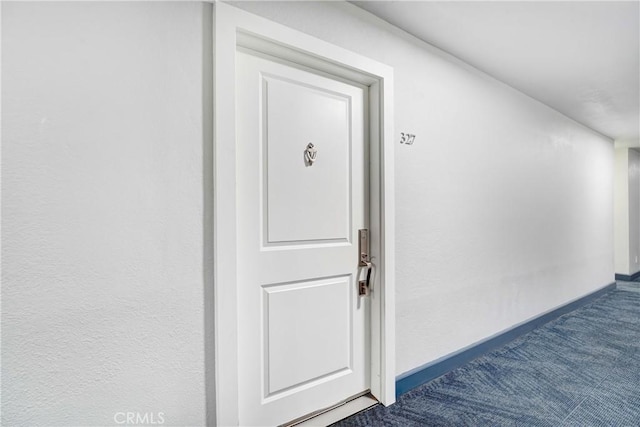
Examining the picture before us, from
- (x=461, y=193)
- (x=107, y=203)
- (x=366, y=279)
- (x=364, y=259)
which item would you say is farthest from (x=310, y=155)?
(x=461, y=193)

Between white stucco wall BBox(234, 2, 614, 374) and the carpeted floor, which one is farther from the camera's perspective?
white stucco wall BBox(234, 2, 614, 374)

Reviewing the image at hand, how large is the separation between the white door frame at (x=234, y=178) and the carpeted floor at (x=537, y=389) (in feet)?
0.89

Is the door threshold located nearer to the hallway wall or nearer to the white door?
the white door

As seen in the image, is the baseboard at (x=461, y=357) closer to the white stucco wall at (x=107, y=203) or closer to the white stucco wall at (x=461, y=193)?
the white stucco wall at (x=461, y=193)

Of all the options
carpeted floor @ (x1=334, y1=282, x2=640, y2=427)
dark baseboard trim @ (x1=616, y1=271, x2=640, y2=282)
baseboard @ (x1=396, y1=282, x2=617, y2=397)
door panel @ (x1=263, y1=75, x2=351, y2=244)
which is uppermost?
door panel @ (x1=263, y1=75, x2=351, y2=244)

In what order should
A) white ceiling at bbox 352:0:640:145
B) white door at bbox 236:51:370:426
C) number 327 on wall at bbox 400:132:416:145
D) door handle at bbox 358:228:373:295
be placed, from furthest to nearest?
number 327 on wall at bbox 400:132:416:145 → door handle at bbox 358:228:373:295 → white ceiling at bbox 352:0:640:145 → white door at bbox 236:51:370:426

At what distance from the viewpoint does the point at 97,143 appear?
4.04 feet

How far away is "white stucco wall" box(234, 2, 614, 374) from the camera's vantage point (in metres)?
2.18

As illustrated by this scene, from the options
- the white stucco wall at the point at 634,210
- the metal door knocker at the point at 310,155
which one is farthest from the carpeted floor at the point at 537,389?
the white stucco wall at the point at 634,210

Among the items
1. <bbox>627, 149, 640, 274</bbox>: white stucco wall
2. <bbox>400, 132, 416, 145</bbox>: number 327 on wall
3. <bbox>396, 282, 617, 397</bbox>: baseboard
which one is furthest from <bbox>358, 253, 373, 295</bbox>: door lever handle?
<bbox>627, 149, 640, 274</bbox>: white stucco wall

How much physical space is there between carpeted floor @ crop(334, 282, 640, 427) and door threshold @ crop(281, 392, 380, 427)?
4cm

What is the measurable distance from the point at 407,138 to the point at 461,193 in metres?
0.72

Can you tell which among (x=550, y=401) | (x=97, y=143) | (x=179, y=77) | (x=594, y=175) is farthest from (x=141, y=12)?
(x=594, y=175)

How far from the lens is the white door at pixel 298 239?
1.68 meters
